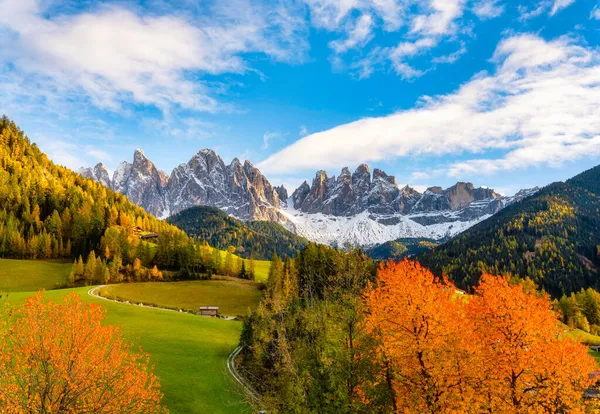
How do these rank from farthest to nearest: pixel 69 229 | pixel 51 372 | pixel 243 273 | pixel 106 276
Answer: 1. pixel 69 229
2. pixel 243 273
3. pixel 106 276
4. pixel 51 372

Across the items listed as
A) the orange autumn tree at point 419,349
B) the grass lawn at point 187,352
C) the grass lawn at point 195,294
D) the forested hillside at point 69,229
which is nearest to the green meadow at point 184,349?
the grass lawn at point 187,352

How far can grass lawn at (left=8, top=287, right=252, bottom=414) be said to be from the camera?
3056 cm

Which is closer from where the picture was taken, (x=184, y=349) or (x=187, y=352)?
(x=187, y=352)

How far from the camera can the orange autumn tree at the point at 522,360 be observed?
28266 millimetres

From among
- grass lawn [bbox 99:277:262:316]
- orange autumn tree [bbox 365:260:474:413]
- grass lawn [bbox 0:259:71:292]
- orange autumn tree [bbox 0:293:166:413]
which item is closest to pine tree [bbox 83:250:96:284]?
grass lawn [bbox 0:259:71:292]

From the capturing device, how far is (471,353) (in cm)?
2769

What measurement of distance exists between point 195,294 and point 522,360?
261 feet

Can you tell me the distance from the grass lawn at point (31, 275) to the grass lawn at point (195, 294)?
19977mm

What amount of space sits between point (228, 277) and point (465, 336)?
9202 cm

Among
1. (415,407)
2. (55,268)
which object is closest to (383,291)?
(415,407)

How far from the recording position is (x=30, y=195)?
136 meters

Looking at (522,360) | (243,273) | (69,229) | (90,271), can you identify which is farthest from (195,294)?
(522,360)

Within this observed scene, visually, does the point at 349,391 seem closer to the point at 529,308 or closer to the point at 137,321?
the point at 529,308

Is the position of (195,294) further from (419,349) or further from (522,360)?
(522,360)
